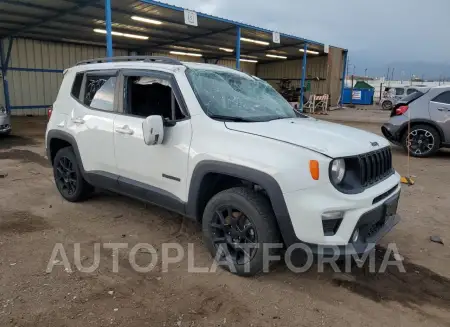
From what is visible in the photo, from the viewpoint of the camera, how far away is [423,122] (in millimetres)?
8445

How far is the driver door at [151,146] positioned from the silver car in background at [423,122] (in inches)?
253

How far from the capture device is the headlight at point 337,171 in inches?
107

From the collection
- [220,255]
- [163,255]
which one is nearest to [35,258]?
[163,255]

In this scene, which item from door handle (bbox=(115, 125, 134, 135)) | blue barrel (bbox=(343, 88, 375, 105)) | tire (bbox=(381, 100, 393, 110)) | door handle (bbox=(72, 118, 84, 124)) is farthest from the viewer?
blue barrel (bbox=(343, 88, 375, 105))

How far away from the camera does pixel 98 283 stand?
9.91 feet

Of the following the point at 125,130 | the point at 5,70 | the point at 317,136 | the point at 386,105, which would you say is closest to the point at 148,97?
the point at 125,130

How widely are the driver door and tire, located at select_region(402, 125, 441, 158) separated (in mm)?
6914

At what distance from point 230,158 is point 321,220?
33.8 inches

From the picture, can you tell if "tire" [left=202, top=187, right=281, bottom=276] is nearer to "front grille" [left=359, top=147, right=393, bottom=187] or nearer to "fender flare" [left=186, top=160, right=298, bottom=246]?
"fender flare" [left=186, top=160, right=298, bottom=246]

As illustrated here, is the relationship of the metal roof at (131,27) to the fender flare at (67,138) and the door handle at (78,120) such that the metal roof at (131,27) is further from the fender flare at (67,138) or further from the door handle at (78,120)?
the door handle at (78,120)

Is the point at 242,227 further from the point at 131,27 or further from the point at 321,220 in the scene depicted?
the point at 131,27

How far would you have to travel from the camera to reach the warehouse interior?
1305 centimetres

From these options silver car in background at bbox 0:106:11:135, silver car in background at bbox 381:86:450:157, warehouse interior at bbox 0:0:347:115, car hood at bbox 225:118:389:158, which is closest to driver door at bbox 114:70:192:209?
car hood at bbox 225:118:389:158

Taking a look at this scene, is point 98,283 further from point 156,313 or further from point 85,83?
point 85,83
